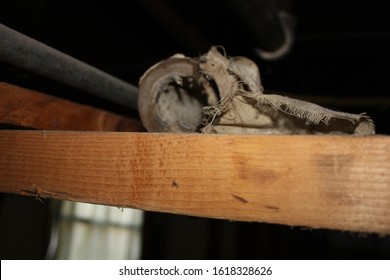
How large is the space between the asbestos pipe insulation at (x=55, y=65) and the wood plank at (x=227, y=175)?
175 mm

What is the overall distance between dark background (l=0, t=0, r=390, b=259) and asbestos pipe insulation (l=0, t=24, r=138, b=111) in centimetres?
5

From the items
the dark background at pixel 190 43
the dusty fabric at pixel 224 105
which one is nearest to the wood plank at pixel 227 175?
the dusty fabric at pixel 224 105

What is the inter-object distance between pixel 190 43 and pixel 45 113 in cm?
89

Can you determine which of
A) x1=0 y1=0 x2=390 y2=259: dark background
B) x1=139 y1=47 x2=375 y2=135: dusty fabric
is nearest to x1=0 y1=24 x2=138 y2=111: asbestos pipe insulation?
x1=0 y1=0 x2=390 y2=259: dark background

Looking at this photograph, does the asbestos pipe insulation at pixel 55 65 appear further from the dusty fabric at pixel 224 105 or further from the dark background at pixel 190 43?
the dusty fabric at pixel 224 105

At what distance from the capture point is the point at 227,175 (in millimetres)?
398

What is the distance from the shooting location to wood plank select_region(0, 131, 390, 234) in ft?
1.14

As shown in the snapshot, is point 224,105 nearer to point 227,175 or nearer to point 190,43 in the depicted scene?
point 227,175

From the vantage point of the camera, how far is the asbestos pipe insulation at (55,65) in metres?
0.58

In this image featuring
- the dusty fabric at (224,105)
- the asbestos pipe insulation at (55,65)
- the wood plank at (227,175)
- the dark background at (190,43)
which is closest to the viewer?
the wood plank at (227,175)

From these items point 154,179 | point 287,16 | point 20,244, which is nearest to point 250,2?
point 287,16

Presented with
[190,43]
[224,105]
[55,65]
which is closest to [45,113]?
[55,65]

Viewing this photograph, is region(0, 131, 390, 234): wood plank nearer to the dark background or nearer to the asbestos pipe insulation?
the asbestos pipe insulation

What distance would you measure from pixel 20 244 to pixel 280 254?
2.81m
